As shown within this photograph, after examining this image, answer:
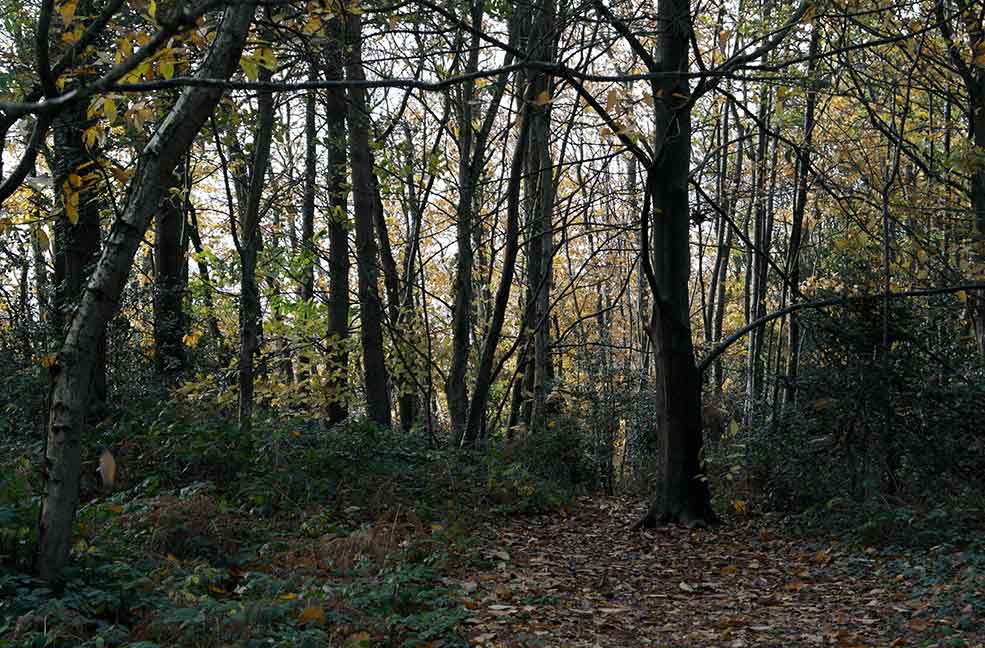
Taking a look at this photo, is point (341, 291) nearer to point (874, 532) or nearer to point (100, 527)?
point (100, 527)

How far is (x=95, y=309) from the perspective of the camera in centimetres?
439

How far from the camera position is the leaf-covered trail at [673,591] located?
16.7ft

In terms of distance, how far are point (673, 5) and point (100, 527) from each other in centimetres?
717

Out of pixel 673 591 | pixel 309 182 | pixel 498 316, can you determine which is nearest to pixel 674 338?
pixel 673 591

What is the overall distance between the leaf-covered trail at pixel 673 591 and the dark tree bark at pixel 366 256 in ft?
11.8

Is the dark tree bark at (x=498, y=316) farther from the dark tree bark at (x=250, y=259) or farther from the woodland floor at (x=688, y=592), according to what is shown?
the dark tree bark at (x=250, y=259)

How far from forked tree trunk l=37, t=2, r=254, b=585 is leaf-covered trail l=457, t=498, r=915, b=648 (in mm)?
2271

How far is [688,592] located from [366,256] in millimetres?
6517

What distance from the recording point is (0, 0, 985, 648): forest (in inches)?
172

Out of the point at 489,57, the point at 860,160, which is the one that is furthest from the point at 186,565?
the point at 860,160

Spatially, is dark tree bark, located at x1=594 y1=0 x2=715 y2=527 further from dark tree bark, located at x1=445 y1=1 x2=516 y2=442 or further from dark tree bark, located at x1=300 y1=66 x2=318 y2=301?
dark tree bark, located at x1=300 y1=66 x2=318 y2=301

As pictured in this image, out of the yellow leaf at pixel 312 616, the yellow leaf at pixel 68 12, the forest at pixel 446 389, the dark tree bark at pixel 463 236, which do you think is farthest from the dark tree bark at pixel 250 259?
the yellow leaf at pixel 68 12

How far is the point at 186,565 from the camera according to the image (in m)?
5.44

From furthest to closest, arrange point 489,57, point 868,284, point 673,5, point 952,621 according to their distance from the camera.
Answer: point 489,57 < point 868,284 < point 673,5 < point 952,621
